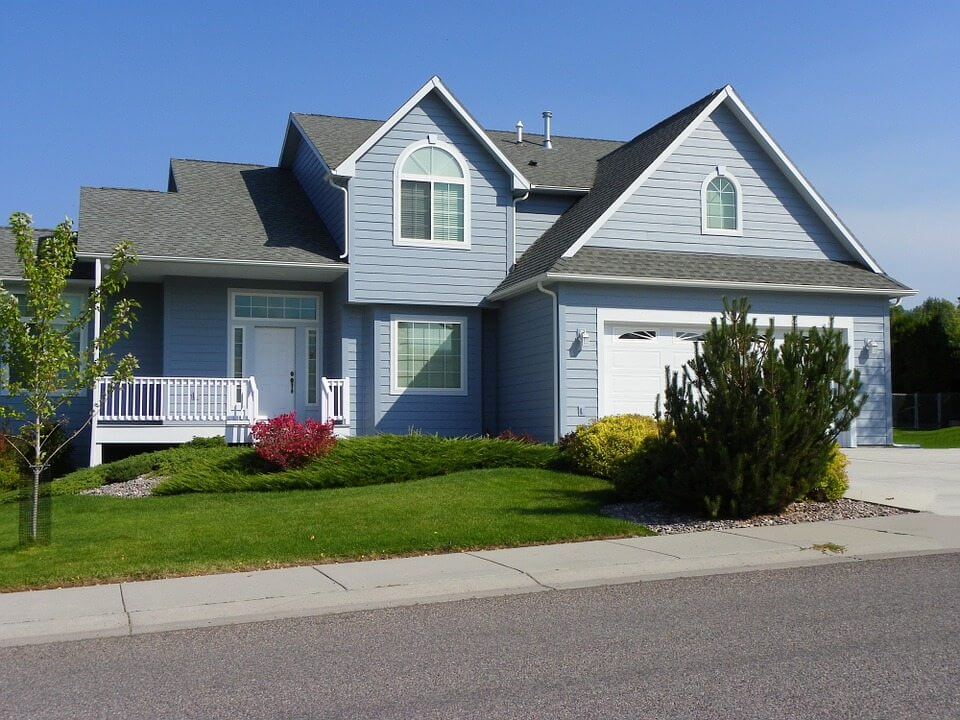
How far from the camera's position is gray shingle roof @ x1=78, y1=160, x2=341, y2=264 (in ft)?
66.2

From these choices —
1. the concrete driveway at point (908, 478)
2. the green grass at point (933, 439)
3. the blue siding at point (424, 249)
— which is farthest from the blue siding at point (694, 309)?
the green grass at point (933, 439)

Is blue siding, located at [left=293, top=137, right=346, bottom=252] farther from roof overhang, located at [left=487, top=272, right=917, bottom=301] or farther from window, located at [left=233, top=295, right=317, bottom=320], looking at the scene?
roof overhang, located at [left=487, top=272, right=917, bottom=301]

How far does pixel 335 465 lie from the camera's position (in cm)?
1697

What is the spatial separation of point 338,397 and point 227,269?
3.25 metres

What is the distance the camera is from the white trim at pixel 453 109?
802 inches

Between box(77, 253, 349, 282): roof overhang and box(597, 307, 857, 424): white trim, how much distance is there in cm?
509

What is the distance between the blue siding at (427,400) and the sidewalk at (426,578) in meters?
9.70

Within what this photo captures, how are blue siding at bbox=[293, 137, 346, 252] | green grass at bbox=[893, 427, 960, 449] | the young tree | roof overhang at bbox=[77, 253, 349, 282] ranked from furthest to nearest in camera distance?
1. green grass at bbox=[893, 427, 960, 449]
2. blue siding at bbox=[293, 137, 346, 252]
3. roof overhang at bbox=[77, 253, 349, 282]
4. the young tree

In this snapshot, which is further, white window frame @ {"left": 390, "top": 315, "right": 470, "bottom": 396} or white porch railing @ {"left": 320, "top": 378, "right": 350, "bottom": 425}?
white window frame @ {"left": 390, "top": 315, "right": 470, "bottom": 396}

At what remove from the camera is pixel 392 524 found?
12.3 metres

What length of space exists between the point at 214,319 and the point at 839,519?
13.1m

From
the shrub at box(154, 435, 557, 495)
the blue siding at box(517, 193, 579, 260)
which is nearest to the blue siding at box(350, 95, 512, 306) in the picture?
the blue siding at box(517, 193, 579, 260)

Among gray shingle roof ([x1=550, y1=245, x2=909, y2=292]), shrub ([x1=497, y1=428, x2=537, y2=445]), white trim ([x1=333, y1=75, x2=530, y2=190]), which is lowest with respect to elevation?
shrub ([x1=497, y1=428, x2=537, y2=445])

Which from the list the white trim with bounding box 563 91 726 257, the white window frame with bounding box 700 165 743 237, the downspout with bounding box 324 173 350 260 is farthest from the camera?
the white window frame with bounding box 700 165 743 237
